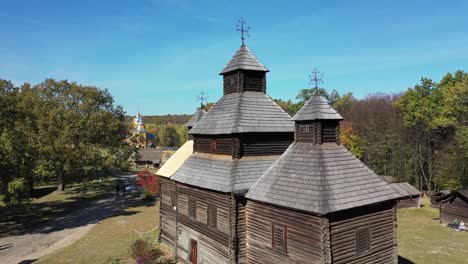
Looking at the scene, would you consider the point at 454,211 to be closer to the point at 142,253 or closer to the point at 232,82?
the point at 232,82

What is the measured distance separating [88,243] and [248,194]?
1647 cm

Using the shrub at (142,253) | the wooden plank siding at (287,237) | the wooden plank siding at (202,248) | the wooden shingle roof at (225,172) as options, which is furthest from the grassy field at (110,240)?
the wooden plank siding at (287,237)

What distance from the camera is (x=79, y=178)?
4372cm

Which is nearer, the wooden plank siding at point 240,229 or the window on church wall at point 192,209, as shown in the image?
the wooden plank siding at point 240,229

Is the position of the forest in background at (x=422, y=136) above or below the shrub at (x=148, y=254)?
above

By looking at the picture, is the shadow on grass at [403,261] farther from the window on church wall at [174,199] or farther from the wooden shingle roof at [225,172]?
the window on church wall at [174,199]

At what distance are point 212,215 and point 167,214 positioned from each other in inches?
315

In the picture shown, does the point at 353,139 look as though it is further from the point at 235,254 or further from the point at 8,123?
the point at 8,123

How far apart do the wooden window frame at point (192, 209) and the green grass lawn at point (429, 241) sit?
1480cm

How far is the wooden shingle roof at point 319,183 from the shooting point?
528 inches

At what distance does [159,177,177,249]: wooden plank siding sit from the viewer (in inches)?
933

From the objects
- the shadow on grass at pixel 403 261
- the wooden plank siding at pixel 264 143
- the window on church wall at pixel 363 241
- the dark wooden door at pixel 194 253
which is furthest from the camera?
the shadow on grass at pixel 403 261

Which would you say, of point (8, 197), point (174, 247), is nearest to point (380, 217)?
point (174, 247)

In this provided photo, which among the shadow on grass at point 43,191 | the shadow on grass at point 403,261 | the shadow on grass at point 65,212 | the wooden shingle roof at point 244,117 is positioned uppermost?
the wooden shingle roof at point 244,117
